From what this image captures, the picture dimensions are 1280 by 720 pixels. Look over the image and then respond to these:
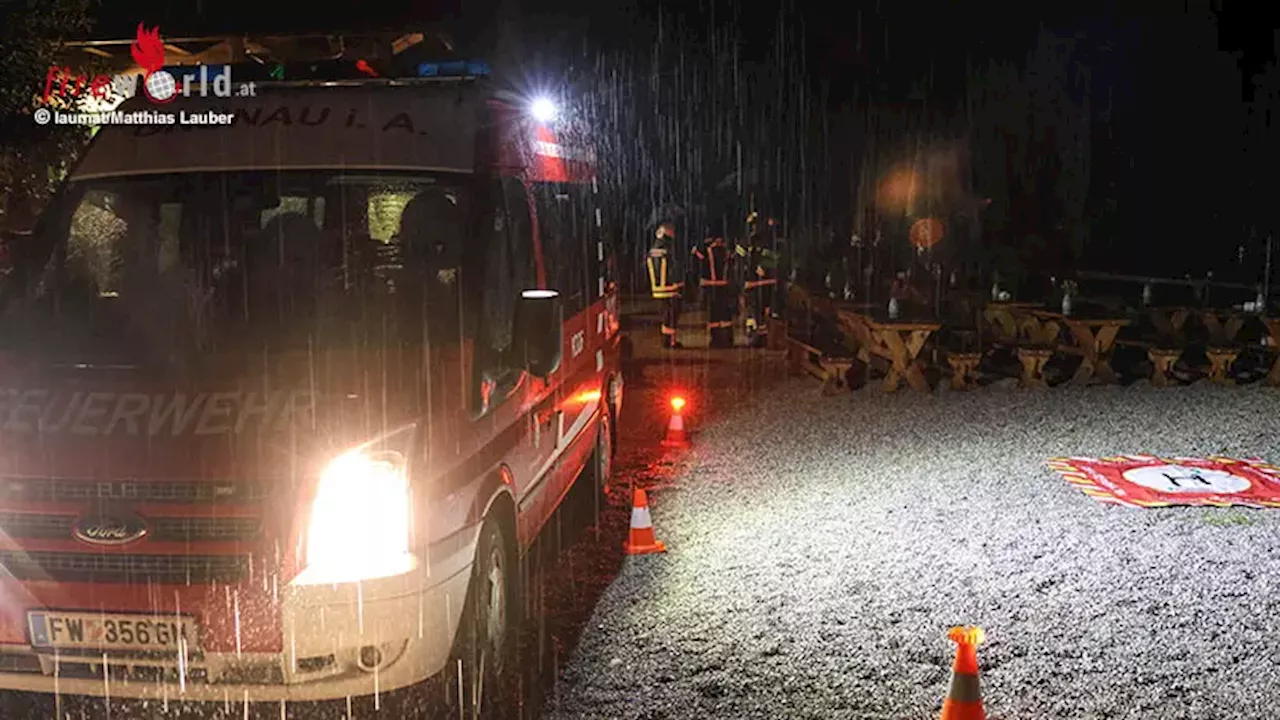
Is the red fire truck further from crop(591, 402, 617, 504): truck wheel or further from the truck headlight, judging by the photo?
crop(591, 402, 617, 504): truck wheel

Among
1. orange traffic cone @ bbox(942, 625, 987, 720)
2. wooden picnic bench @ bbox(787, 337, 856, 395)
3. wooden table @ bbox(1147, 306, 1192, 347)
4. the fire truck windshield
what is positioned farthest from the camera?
wooden table @ bbox(1147, 306, 1192, 347)

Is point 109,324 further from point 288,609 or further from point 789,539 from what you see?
point 789,539

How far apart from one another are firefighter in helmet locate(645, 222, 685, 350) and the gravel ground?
605 cm

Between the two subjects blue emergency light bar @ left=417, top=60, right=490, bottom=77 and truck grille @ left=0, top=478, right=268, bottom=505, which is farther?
blue emergency light bar @ left=417, top=60, right=490, bottom=77

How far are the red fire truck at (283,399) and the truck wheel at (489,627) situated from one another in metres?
0.02

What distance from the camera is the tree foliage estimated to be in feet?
26.6

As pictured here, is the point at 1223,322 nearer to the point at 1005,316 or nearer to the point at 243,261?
the point at 1005,316

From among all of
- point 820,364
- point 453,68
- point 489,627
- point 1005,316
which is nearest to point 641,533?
point 489,627

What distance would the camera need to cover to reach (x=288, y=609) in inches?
137

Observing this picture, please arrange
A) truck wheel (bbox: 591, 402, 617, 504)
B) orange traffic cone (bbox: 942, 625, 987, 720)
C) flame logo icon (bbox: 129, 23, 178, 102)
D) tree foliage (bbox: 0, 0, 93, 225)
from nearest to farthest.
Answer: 1. orange traffic cone (bbox: 942, 625, 987, 720)
2. flame logo icon (bbox: 129, 23, 178, 102)
3. truck wheel (bbox: 591, 402, 617, 504)
4. tree foliage (bbox: 0, 0, 93, 225)

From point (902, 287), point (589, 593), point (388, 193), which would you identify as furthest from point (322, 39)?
point (902, 287)

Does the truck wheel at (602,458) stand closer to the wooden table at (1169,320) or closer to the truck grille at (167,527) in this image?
the truck grille at (167,527)

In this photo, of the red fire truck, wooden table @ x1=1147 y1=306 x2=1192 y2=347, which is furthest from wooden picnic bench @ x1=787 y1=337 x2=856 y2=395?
the red fire truck

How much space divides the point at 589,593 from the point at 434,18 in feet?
28.4
